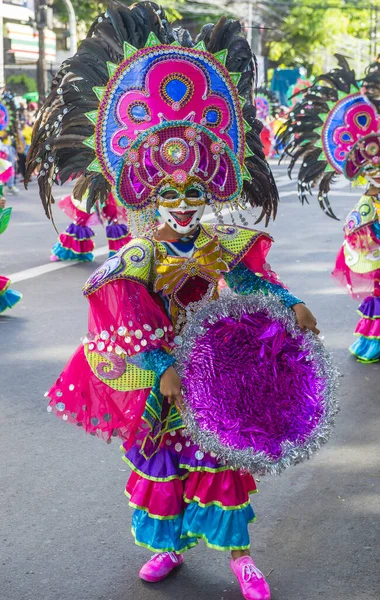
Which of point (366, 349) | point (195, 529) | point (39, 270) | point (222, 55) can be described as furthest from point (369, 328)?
point (39, 270)

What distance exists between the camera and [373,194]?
6.61 m

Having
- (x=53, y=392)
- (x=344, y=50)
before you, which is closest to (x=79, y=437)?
(x=53, y=392)

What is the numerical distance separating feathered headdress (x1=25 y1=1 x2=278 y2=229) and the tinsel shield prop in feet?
1.83

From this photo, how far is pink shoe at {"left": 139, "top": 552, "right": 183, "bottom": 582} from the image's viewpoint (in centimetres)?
362

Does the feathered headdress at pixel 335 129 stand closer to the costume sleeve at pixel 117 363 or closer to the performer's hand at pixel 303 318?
the performer's hand at pixel 303 318

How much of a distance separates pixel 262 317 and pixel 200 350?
279mm

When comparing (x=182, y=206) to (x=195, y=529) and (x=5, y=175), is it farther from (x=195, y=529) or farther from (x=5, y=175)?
(x=5, y=175)

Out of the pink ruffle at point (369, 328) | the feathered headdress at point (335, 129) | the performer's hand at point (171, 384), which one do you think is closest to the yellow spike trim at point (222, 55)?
the performer's hand at point (171, 384)

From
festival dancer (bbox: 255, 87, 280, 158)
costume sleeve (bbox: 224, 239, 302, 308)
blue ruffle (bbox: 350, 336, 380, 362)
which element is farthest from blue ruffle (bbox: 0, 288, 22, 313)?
festival dancer (bbox: 255, 87, 280, 158)

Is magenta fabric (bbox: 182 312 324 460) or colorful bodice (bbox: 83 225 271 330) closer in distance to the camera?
magenta fabric (bbox: 182 312 324 460)

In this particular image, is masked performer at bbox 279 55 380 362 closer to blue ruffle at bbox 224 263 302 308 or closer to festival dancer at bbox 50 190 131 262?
blue ruffle at bbox 224 263 302 308

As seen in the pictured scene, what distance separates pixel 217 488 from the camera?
348 cm

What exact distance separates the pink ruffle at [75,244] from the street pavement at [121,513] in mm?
3377

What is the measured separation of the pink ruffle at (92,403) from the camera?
11.6ft
